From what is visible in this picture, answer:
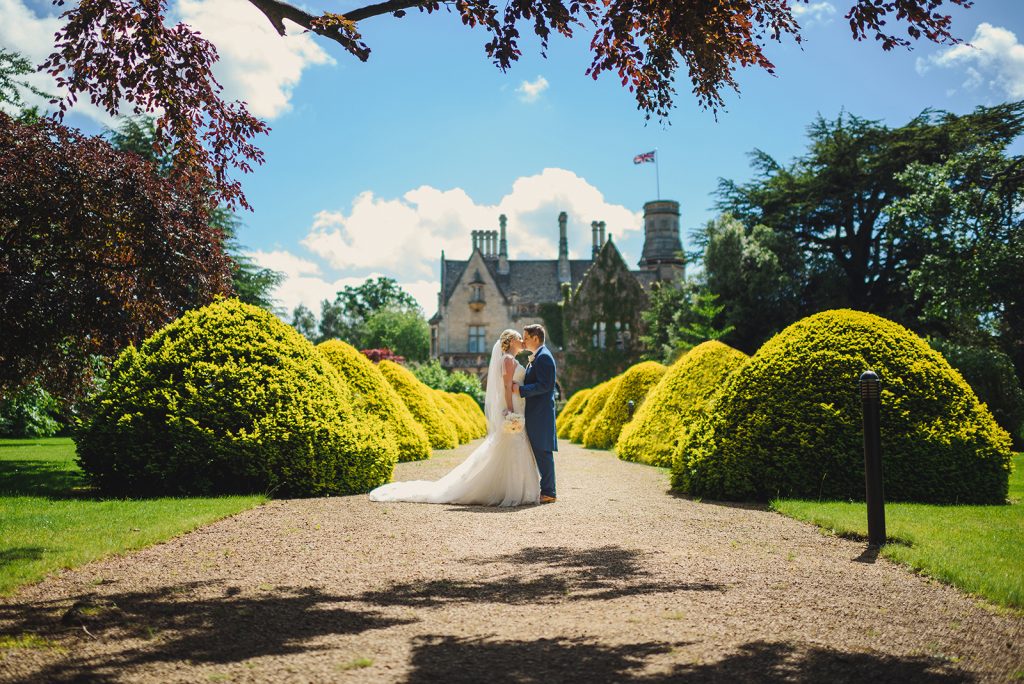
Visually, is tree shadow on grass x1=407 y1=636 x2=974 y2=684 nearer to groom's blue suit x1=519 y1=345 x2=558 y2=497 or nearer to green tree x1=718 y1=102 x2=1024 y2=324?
groom's blue suit x1=519 y1=345 x2=558 y2=497

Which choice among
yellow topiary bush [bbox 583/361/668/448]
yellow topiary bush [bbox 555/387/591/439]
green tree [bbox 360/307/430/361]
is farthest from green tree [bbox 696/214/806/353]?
green tree [bbox 360/307/430/361]

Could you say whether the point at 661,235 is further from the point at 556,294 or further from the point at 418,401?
the point at 418,401

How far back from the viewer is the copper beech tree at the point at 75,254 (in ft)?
36.8

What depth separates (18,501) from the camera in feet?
28.7

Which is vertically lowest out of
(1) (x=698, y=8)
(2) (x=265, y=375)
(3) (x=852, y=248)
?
(2) (x=265, y=375)

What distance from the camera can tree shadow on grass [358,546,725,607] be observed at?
15.5 ft

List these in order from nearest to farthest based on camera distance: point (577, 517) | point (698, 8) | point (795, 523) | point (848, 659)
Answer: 1. point (848, 659)
2. point (698, 8)
3. point (795, 523)
4. point (577, 517)

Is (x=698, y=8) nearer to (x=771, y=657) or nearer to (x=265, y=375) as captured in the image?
(x=771, y=657)

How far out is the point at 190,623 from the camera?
13.6 feet

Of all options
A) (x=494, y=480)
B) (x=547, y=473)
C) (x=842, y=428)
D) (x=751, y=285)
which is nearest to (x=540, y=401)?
(x=547, y=473)

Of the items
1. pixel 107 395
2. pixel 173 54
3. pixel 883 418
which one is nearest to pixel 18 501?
pixel 107 395

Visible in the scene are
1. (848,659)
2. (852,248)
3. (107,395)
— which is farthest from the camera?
(852,248)

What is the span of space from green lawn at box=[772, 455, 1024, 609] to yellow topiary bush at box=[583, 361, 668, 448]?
35.2 feet

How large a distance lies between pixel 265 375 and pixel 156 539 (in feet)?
11.9
